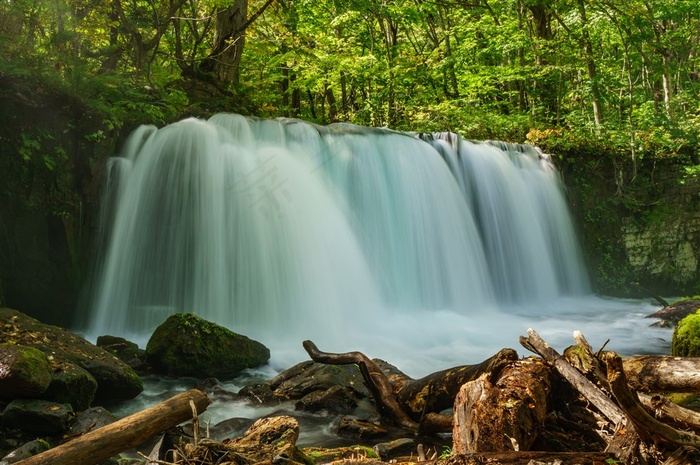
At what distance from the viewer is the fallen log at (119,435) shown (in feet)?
8.00

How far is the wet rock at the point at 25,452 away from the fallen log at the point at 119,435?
1191 mm

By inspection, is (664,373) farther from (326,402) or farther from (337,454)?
(326,402)

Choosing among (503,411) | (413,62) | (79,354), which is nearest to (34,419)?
(79,354)

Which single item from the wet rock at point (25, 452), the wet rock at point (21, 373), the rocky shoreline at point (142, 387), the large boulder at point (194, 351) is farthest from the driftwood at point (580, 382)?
the large boulder at point (194, 351)

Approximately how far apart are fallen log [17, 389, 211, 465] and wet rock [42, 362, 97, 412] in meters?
2.12

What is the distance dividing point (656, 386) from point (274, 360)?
5.34 meters

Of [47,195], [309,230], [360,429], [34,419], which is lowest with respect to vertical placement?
[360,429]

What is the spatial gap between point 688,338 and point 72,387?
550cm

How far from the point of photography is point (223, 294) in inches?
363

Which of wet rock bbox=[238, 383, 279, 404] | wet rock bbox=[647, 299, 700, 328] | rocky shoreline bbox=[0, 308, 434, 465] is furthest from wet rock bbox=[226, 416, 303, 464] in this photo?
wet rock bbox=[647, 299, 700, 328]

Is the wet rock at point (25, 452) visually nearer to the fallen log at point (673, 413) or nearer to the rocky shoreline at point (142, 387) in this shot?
the rocky shoreline at point (142, 387)

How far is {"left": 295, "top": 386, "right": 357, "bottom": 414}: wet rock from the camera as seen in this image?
5199 mm

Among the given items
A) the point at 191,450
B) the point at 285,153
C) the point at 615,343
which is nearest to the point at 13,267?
the point at 285,153

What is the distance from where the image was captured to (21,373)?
173 inches
